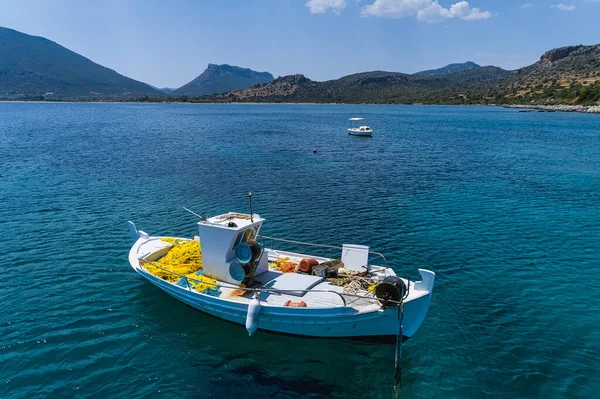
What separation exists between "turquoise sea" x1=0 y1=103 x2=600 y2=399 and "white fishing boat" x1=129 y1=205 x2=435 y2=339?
1.05 metres

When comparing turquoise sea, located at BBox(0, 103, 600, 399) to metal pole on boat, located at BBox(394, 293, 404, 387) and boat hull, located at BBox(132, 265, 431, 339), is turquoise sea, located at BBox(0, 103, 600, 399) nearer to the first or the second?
metal pole on boat, located at BBox(394, 293, 404, 387)

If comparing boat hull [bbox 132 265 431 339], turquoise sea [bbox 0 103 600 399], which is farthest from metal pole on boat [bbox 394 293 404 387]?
turquoise sea [bbox 0 103 600 399]

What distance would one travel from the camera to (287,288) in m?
17.1

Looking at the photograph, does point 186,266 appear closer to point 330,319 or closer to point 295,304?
point 295,304

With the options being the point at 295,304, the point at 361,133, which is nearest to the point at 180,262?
the point at 295,304

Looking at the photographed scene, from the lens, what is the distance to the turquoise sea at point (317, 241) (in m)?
14.1

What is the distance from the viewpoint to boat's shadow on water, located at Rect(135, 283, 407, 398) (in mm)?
13656

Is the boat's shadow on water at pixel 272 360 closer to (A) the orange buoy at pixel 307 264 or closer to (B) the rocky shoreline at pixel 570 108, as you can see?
(A) the orange buoy at pixel 307 264

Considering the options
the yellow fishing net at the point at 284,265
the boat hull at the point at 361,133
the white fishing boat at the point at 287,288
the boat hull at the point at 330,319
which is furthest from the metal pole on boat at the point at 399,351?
the boat hull at the point at 361,133

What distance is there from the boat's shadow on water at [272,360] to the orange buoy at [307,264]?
133 inches

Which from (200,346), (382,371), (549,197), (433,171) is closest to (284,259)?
(200,346)

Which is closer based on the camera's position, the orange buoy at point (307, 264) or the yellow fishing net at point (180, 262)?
the orange buoy at point (307, 264)

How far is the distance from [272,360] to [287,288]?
3072 millimetres

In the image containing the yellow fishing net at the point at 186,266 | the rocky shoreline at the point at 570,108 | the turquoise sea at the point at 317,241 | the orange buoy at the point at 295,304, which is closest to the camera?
the turquoise sea at the point at 317,241
